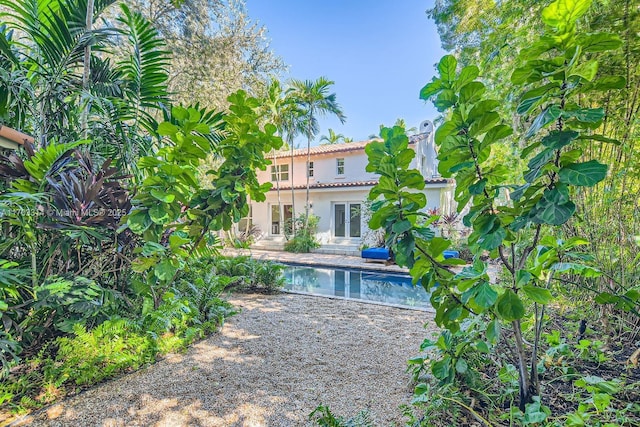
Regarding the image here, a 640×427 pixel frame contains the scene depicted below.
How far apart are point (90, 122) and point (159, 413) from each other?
150 inches

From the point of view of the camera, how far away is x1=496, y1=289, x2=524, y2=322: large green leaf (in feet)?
5.50

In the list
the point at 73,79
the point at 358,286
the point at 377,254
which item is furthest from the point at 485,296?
the point at 377,254

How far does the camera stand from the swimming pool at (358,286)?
7.73m

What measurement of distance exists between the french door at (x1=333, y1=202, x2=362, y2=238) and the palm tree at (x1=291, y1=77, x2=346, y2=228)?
190 centimetres

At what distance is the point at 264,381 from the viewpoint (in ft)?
11.0

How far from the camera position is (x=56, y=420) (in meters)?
2.63

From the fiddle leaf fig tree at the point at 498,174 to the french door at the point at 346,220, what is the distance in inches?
571

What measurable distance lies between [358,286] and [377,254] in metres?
4.09

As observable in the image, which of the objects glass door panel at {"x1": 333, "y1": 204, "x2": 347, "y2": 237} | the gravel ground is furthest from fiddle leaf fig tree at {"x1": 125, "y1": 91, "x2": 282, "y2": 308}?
glass door panel at {"x1": 333, "y1": 204, "x2": 347, "y2": 237}

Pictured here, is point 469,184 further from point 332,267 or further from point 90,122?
point 332,267

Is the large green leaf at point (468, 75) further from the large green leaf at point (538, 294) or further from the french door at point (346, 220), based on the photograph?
the french door at point (346, 220)

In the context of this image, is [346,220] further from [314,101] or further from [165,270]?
[165,270]

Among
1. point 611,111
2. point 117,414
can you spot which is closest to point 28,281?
point 117,414

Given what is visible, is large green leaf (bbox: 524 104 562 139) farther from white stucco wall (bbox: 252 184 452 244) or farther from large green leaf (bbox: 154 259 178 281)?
white stucco wall (bbox: 252 184 452 244)
